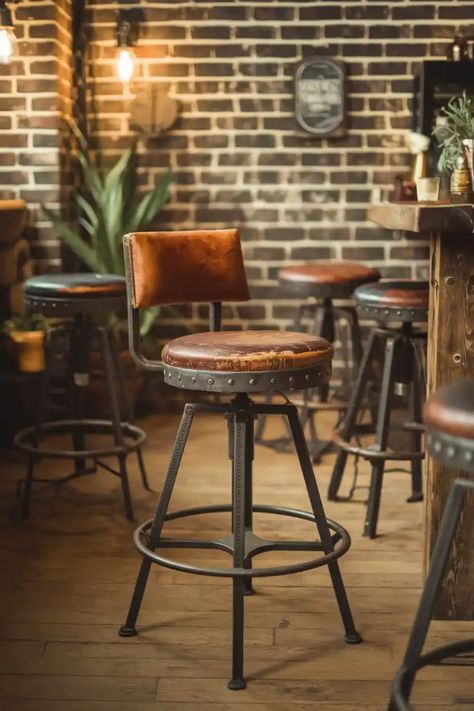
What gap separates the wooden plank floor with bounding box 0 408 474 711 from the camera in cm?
222

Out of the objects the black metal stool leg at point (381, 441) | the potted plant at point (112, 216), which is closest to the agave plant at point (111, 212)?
the potted plant at point (112, 216)

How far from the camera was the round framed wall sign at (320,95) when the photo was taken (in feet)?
16.0

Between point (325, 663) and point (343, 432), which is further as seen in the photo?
point (343, 432)

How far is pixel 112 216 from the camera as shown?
4551 mm

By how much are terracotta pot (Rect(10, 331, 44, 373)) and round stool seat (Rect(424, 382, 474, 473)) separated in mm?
2754

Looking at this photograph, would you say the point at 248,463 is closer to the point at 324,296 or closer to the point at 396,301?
the point at 396,301

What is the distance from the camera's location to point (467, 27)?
4910 millimetres

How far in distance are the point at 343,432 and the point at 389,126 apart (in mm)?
1986

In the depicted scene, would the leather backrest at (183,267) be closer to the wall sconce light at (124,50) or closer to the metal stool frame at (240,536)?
the metal stool frame at (240,536)

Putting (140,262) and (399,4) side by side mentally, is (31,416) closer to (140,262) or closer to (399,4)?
(140,262)

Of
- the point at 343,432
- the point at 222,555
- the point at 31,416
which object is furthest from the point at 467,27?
the point at 222,555

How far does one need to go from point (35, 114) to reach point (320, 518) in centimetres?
273

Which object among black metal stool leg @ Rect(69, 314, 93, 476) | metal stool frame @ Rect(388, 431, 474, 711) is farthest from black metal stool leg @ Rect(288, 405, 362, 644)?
black metal stool leg @ Rect(69, 314, 93, 476)

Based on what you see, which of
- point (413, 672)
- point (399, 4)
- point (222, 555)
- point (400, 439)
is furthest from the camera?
point (399, 4)
